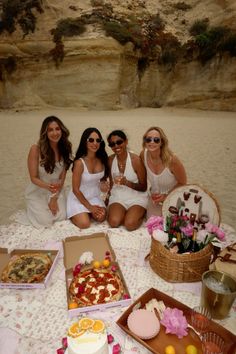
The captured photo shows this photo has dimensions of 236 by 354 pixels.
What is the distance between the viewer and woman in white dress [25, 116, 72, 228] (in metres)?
4.06

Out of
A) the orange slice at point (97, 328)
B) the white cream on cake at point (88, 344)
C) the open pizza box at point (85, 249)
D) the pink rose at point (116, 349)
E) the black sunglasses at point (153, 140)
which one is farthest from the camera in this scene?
the black sunglasses at point (153, 140)

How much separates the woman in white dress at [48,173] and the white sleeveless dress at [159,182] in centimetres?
137

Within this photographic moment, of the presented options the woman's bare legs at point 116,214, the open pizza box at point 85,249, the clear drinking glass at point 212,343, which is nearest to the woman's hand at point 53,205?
the open pizza box at point 85,249

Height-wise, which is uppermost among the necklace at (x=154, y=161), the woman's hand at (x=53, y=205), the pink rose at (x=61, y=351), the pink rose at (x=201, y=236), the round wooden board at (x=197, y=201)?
the necklace at (x=154, y=161)

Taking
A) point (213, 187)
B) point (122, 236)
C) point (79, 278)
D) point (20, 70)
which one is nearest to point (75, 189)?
point (122, 236)

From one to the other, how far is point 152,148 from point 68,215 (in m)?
1.72

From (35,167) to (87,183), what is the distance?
0.85 metres

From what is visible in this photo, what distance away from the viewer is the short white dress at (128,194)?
167 inches

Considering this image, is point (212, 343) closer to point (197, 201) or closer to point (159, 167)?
point (197, 201)

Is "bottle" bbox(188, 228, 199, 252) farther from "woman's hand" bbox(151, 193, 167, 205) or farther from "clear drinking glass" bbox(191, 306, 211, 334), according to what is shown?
→ "woman's hand" bbox(151, 193, 167, 205)

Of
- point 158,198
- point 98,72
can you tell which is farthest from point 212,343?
point 98,72

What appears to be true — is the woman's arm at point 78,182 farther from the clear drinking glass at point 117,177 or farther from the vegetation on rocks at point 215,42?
the vegetation on rocks at point 215,42

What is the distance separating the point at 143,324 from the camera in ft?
7.54

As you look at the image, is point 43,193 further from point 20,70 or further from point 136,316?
point 20,70
